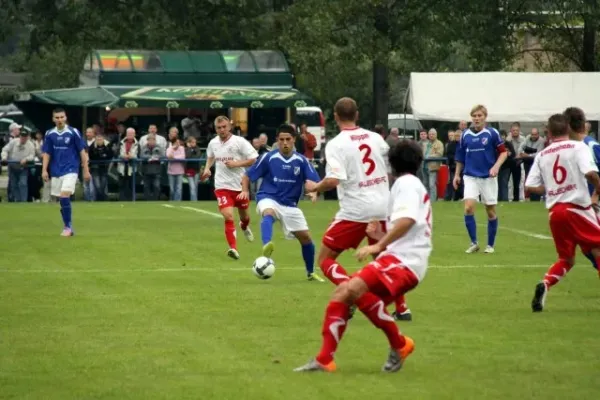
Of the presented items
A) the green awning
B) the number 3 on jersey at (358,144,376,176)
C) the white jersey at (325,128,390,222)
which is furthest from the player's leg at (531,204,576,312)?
the green awning

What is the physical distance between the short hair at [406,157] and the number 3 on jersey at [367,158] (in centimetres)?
293

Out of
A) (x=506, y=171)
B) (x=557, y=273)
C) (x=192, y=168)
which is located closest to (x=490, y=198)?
(x=557, y=273)

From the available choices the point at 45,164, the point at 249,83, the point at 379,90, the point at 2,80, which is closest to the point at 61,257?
the point at 45,164

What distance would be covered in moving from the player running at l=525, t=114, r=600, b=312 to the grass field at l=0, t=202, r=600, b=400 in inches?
24.9

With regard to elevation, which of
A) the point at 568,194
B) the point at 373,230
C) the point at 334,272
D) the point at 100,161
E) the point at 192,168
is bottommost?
the point at 192,168

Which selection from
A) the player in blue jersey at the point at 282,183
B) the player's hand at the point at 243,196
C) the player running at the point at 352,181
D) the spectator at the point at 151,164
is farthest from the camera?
the spectator at the point at 151,164

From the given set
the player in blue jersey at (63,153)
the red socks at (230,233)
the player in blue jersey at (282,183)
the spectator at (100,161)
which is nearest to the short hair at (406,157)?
the player in blue jersey at (282,183)

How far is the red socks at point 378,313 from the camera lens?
10.1 m

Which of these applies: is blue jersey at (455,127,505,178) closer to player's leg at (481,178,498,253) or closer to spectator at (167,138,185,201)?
player's leg at (481,178,498,253)

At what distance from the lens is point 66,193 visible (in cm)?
2397

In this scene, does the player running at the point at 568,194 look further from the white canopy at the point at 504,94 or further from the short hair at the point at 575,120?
the white canopy at the point at 504,94

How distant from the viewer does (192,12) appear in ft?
174

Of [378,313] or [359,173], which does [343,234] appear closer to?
[359,173]

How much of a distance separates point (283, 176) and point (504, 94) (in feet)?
71.7
